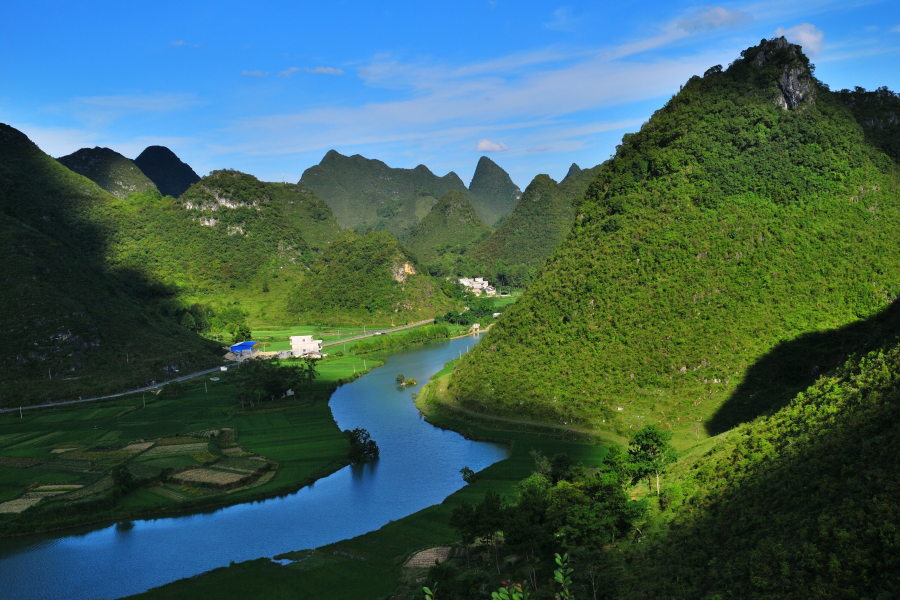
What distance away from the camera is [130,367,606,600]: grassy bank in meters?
29.4

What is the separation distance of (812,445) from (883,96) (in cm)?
5166

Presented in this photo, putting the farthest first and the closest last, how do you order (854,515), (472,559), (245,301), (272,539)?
(245,301) < (272,539) < (472,559) < (854,515)

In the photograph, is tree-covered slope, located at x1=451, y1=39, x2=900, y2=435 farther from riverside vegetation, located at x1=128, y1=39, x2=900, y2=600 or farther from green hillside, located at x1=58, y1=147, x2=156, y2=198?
green hillside, located at x1=58, y1=147, x2=156, y2=198

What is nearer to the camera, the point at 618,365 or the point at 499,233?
the point at 618,365

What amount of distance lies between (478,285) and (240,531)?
12174cm

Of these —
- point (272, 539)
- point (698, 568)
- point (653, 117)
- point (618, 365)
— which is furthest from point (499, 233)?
point (698, 568)

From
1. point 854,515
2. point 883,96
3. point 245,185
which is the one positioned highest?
point 245,185

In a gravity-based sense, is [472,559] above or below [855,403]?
below

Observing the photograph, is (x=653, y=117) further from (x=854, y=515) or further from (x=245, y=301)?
(x=245, y=301)

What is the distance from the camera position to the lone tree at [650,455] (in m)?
30.2

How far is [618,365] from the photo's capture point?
50.1m

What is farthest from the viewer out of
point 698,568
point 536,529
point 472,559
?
point 472,559

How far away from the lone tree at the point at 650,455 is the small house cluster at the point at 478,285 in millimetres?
113366

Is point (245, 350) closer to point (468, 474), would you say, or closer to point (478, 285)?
point (468, 474)
